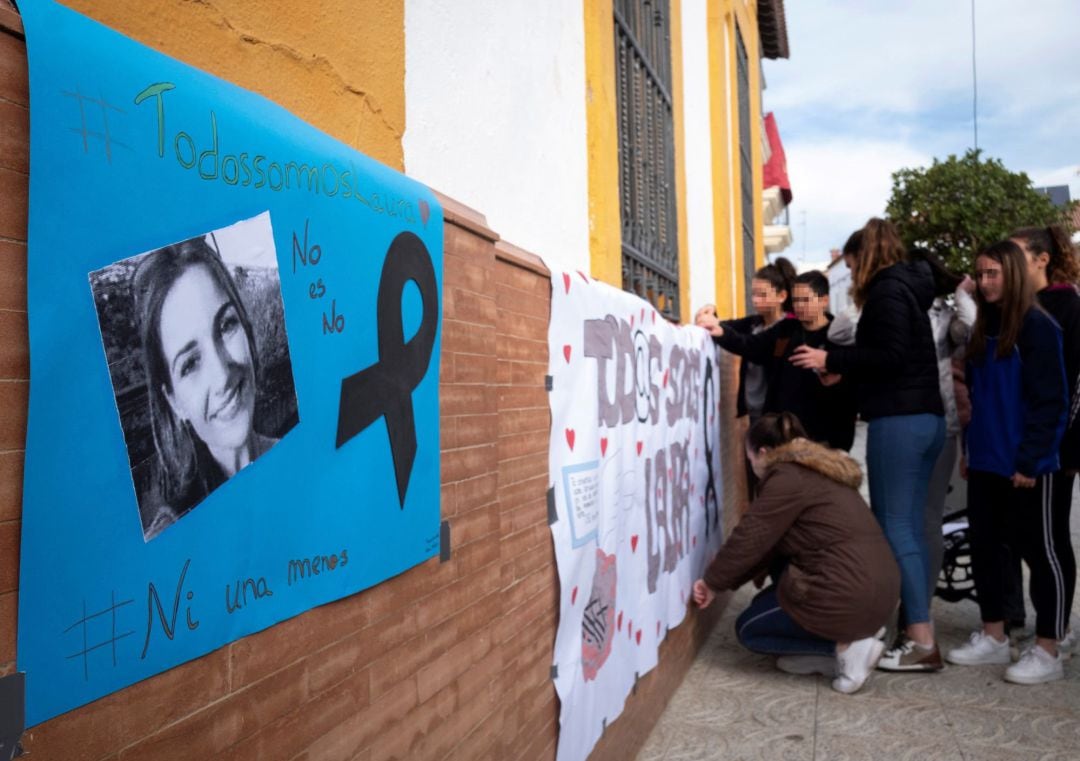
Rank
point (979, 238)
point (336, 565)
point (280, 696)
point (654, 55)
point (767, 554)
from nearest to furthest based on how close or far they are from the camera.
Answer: point (280, 696) < point (336, 565) < point (767, 554) < point (654, 55) < point (979, 238)

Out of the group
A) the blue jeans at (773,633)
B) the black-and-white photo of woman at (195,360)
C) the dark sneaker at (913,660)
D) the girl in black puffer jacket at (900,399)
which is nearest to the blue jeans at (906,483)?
the girl in black puffer jacket at (900,399)

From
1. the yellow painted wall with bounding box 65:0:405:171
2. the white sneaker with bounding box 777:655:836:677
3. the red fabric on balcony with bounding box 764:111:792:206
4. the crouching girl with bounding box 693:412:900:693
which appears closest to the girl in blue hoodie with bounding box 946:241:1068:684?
the crouching girl with bounding box 693:412:900:693

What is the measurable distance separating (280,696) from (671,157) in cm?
606

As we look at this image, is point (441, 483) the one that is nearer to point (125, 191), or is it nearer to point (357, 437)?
point (357, 437)

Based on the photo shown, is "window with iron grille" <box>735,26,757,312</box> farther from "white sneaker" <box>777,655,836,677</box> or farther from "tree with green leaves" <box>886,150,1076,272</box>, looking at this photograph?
"tree with green leaves" <box>886,150,1076,272</box>

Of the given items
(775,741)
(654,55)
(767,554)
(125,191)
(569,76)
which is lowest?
(775,741)

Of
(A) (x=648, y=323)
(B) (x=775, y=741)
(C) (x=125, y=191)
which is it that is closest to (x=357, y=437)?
(C) (x=125, y=191)

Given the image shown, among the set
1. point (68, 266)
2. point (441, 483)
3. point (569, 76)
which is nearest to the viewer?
point (68, 266)

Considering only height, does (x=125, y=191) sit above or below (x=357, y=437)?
above

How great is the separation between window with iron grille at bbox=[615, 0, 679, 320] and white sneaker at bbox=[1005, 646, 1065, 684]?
2.68 metres

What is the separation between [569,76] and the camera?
4.58 meters

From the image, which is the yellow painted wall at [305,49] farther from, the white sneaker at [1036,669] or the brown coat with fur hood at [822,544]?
the white sneaker at [1036,669]

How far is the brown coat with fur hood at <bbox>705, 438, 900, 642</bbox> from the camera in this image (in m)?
4.78

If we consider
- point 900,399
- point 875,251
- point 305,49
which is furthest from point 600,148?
point 305,49
